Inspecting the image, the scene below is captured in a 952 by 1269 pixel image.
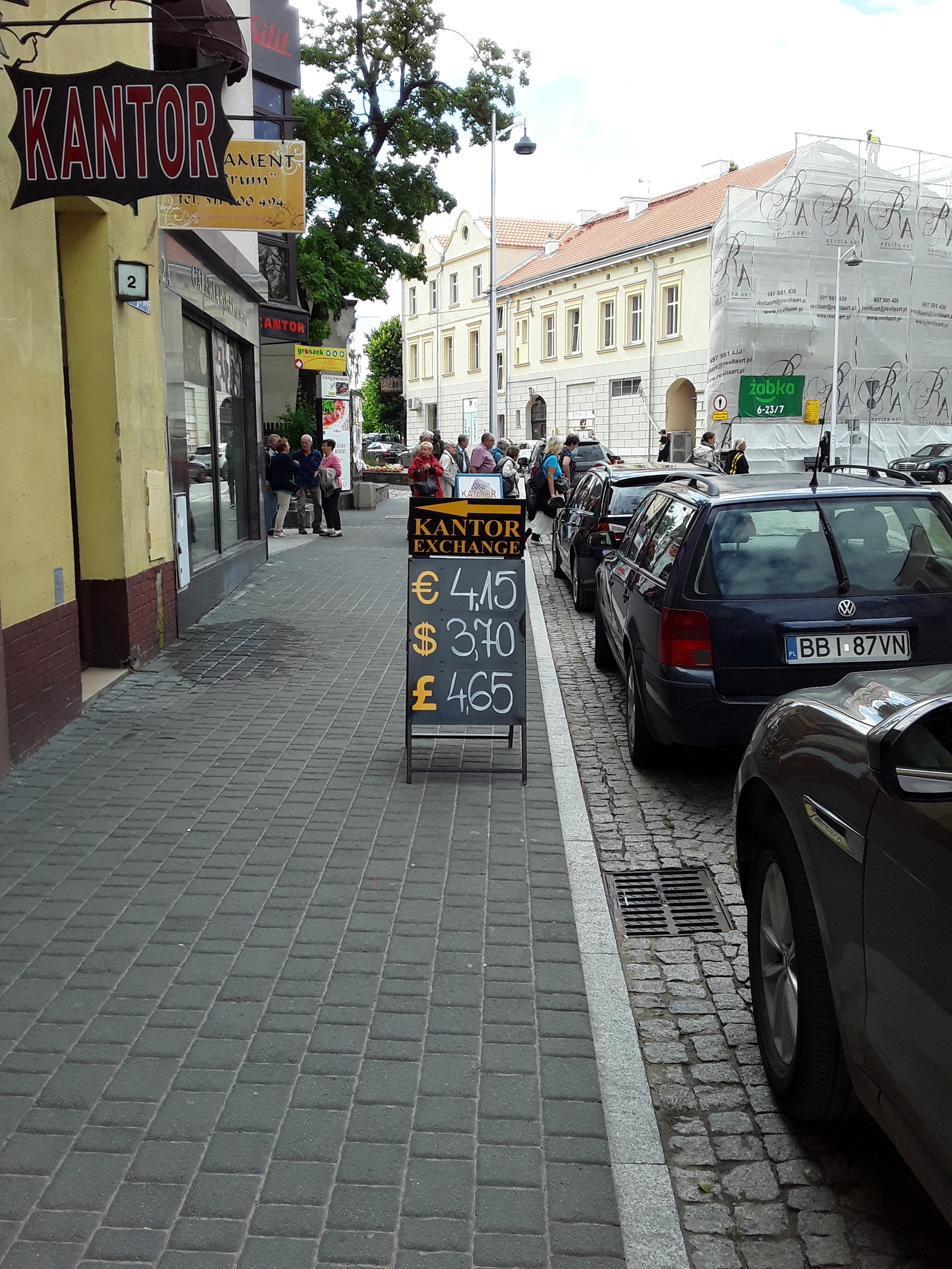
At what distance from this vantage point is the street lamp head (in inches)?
1309

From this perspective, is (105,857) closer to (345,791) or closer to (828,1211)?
(345,791)

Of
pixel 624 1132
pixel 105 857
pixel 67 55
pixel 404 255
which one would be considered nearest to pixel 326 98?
pixel 404 255

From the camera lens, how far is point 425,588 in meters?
6.46

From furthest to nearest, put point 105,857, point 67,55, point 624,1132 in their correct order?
point 67,55 < point 105,857 < point 624,1132

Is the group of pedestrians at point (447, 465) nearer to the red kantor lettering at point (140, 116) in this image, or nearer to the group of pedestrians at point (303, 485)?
the group of pedestrians at point (303, 485)

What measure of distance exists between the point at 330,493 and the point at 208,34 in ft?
43.9

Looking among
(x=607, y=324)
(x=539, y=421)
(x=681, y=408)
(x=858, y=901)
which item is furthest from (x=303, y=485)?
(x=539, y=421)

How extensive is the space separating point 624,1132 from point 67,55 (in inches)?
298

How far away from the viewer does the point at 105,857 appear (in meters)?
5.27

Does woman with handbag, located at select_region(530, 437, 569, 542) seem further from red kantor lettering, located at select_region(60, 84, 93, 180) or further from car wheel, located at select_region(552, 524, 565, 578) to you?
red kantor lettering, located at select_region(60, 84, 93, 180)

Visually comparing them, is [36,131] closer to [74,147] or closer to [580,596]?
[74,147]

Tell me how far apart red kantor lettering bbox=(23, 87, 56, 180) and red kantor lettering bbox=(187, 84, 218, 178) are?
0.76m

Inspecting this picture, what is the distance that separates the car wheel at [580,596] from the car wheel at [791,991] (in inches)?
370

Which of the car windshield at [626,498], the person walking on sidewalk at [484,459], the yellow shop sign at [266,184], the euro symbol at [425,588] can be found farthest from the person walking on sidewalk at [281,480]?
the euro symbol at [425,588]
